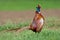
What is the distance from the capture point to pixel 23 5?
18719 mm

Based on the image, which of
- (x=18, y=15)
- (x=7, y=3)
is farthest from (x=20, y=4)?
(x=18, y=15)

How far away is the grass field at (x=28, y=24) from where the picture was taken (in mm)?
8801

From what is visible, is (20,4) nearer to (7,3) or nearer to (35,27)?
(7,3)

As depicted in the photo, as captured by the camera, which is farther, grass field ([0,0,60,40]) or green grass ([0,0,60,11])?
green grass ([0,0,60,11])

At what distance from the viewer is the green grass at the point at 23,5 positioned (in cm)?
1786

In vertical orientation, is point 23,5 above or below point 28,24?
below

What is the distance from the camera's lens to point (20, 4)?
19.4m

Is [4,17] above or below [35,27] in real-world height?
below

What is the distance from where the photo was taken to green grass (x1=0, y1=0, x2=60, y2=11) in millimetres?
17856

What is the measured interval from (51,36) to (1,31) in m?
1.86

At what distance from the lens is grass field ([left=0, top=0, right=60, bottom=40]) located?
880 cm

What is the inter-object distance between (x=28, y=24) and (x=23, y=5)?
717 centimetres

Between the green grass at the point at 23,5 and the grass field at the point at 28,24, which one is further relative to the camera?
the green grass at the point at 23,5

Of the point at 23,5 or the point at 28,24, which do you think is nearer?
the point at 28,24
